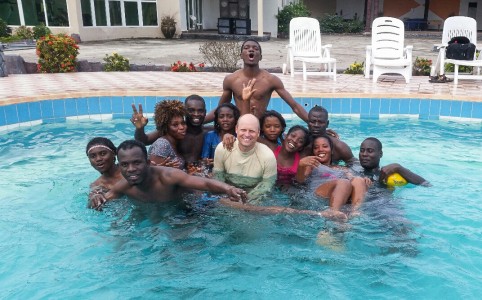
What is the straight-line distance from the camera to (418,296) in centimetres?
349

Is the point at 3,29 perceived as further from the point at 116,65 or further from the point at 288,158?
the point at 288,158

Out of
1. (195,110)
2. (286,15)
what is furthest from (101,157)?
(286,15)

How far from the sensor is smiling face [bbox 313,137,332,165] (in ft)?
16.0

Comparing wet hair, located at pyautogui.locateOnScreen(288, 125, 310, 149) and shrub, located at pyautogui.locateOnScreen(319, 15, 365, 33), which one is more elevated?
shrub, located at pyautogui.locateOnScreen(319, 15, 365, 33)

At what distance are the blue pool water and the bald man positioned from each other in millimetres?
229

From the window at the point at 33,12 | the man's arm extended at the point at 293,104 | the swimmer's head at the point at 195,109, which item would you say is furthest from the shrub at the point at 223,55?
the window at the point at 33,12

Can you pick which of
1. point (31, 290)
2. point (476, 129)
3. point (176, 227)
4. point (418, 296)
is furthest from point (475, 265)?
point (476, 129)

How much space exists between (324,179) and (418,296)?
60.4 inches

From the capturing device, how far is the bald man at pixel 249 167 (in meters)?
4.50

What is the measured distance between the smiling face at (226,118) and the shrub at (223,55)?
7.73m

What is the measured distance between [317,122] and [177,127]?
62.2 inches

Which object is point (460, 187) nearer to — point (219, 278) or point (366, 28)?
point (219, 278)

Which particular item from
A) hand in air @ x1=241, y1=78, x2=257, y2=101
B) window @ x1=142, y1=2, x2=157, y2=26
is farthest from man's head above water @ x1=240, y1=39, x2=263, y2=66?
window @ x1=142, y1=2, x2=157, y2=26

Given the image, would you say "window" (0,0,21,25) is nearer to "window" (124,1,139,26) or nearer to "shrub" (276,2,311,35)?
"window" (124,1,139,26)
